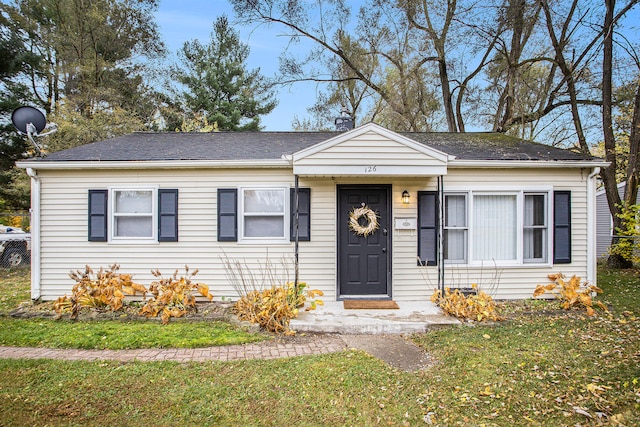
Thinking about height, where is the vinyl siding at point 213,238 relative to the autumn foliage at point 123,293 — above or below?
above

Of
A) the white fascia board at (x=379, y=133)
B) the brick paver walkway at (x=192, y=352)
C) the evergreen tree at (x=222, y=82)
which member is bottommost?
the brick paver walkway at (x=192, y=352)

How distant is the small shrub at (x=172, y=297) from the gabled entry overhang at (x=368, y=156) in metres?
2.67

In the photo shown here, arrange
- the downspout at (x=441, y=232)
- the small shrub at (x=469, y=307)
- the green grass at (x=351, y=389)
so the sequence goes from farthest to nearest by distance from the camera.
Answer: the downspout at (x=441, y=232) < the small shrub at (x=469, y=307) < the green grass at (x=351, y=389)

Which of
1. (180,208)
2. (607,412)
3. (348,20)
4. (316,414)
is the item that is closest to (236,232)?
(180,208)

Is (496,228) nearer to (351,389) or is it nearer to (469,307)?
(469,307)

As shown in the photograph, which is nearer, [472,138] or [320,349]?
[320,349]

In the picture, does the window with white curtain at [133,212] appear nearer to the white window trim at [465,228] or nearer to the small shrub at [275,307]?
the small shrub at [275,307]

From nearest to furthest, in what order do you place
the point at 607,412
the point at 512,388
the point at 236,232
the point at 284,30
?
the point at 607,412
the point at 512,388
the point at 236,232
the point at 284,30

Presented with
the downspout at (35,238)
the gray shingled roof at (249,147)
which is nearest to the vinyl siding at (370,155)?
the gray shingled roof at (249,147)

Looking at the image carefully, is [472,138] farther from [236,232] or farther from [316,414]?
[316,414]

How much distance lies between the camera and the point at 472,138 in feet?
27.4

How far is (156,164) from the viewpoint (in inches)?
254

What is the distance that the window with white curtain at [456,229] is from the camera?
6688 millimetres

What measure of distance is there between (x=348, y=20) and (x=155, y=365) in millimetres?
16157
